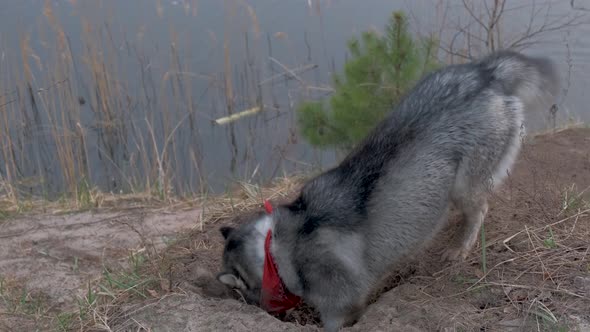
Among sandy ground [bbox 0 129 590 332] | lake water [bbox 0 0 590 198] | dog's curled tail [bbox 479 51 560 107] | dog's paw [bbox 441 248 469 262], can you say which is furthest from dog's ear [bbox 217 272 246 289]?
lake water [bbox 0 0 590 198]

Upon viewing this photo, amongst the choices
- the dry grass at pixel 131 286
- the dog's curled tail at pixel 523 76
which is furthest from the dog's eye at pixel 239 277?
the dog's curled tail at pixel 523 76

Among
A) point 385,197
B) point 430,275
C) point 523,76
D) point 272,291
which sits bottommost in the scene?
point 430,275

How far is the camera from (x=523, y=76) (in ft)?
13.9

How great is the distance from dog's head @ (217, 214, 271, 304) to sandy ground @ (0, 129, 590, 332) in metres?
0.14

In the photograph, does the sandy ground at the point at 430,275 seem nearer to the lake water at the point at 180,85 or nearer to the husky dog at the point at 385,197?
A: the husky dog at the point at 385,197

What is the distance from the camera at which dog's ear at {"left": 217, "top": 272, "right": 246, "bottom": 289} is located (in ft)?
12.8

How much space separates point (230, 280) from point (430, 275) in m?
1.25

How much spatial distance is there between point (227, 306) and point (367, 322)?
80 centimetres

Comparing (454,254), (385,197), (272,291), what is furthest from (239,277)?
(454,254)

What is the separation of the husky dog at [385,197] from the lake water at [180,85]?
2.87m

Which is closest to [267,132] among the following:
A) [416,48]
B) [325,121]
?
[325,121]

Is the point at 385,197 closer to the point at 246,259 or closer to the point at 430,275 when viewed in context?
the point at 430,275

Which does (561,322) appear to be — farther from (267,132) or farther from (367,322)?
(267,132)

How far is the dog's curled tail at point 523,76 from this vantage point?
417cm
